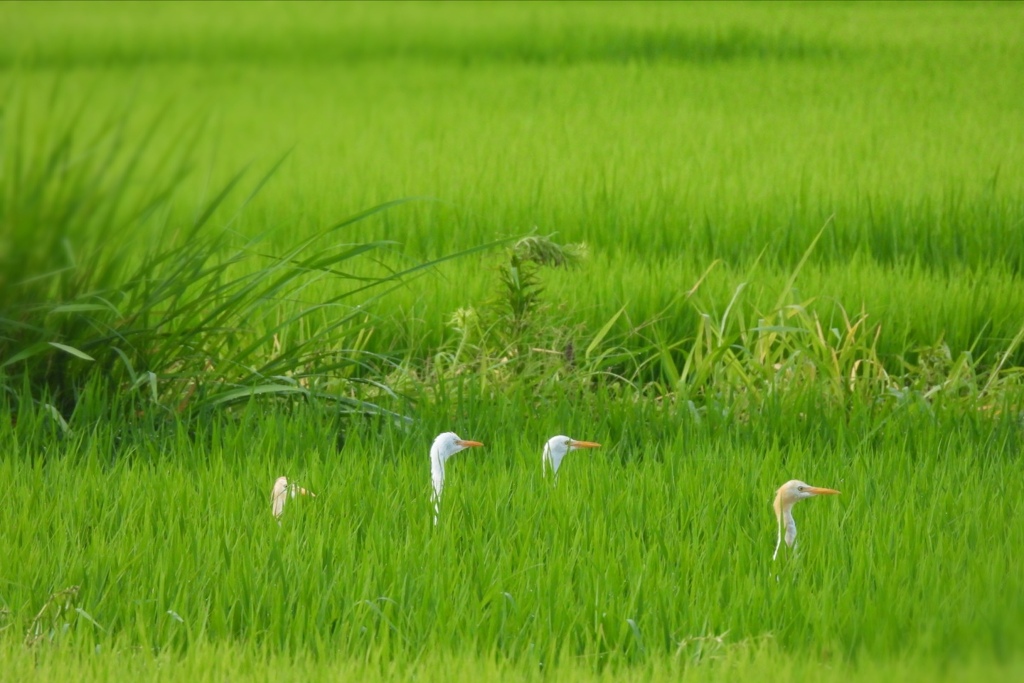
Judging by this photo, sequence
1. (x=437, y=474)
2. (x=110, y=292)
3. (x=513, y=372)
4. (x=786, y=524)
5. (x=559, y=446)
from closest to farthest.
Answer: (x=786, y=524), (x=437, y=474), (x=559, y=446), (x=110, y=292), (x=513, y=372)

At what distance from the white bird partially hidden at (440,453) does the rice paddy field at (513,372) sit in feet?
0.24

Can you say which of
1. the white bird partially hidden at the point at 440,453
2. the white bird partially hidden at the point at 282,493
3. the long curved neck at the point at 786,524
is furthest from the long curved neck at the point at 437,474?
the long curved neck at the point at 786,524

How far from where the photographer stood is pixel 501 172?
4.99m

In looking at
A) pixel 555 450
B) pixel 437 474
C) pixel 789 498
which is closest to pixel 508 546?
pixel 437 474

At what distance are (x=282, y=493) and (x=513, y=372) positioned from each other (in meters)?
1.19

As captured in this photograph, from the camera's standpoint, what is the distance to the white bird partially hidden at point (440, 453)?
2182 mm

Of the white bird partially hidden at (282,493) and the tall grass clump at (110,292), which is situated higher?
the tall grass clump at (110,292)

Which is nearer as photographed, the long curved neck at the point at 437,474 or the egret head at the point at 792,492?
the egret head at the point at 792,492

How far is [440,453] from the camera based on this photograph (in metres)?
2.24

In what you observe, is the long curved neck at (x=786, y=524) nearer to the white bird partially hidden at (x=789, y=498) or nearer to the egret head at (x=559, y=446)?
the white bird partially hidden at (x=789, y=498)

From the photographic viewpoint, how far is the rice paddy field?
1723mm

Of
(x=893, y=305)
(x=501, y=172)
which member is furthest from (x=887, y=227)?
(x=501, y=172)

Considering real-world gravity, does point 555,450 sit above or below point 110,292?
below

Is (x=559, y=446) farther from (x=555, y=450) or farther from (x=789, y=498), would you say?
(x=789, y=498)
